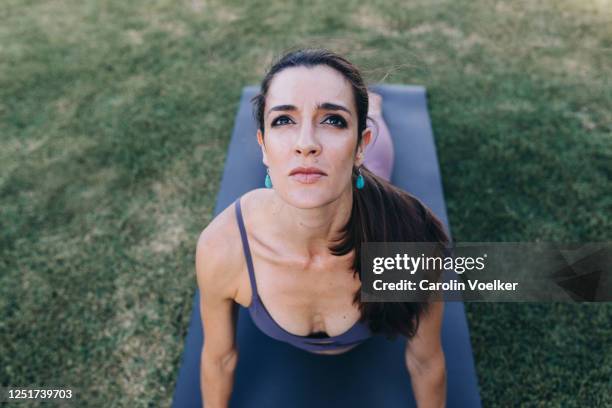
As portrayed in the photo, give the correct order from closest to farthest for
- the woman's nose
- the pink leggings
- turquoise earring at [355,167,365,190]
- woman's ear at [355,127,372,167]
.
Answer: the woman's nose → woman's ear at [355,127,372,167] → turquoise earring at [355,167,365,190] → the pink leggings

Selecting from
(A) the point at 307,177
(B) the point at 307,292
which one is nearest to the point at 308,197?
(A) the point at 307,177

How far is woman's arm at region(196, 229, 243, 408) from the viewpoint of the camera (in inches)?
71.6

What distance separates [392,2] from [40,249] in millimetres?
4154

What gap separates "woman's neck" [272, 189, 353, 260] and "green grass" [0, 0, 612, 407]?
565 millimetres

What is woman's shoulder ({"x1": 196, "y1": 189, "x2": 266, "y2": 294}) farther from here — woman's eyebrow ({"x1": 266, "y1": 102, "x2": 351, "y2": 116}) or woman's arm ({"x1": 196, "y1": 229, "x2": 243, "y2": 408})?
woman's eyebrow ({"x1": 266, "y1": 102, "x2": 351, "y2": 116})

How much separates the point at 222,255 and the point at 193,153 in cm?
201

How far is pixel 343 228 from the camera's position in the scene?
1826 millimetres

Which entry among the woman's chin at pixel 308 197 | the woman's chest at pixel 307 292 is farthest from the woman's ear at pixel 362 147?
the woman's chest at pixel 307 292

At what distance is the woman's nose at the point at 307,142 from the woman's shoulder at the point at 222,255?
0.45 meters

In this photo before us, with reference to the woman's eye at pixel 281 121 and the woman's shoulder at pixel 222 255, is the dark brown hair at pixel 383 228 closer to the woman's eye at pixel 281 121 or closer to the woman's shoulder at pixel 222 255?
the woman's eye at pixel 281 121

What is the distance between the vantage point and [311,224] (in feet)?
5.69

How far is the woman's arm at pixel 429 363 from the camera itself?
1.94m

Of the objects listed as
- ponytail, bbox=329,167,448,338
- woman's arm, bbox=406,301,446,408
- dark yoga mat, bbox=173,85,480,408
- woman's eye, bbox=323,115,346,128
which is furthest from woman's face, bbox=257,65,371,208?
dark yoga mat, bbox=173,85,480,408

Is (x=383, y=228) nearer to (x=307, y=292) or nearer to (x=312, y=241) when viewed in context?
(x=312, y=241)
